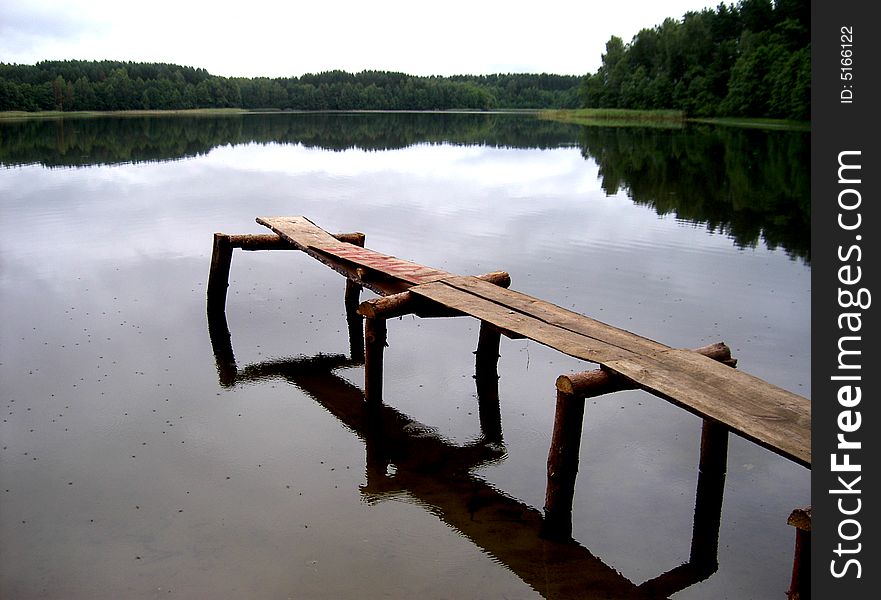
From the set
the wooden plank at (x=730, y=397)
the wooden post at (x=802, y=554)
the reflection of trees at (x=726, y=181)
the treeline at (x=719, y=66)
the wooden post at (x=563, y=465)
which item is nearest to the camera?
the wooden post at (x=802, y=554)

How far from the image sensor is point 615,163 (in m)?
43.5

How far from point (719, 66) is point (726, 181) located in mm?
77333

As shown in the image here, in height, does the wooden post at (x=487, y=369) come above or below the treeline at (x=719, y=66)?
below

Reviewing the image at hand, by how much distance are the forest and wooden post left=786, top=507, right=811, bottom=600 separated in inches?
2761

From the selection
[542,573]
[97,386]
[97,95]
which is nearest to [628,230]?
[97,386]

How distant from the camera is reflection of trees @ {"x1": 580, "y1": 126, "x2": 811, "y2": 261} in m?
24.2

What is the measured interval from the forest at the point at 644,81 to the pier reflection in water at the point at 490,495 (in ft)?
220

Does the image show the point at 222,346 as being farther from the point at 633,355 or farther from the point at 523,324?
the point at 633,355

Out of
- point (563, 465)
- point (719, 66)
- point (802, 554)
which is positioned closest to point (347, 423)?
point (563, 465)

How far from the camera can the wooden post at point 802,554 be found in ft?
18.2

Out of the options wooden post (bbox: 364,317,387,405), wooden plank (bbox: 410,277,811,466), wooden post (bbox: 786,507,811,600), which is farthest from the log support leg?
wooden post (bbox: 786,507,811,600)

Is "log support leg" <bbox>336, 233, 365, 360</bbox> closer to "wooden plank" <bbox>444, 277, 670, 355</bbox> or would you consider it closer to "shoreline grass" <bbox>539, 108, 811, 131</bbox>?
"wooden plank" <bbox>444, 277, 670, 355</bbox>

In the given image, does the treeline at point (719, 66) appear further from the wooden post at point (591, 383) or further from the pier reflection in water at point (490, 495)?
the wooden post at point (591, 383)

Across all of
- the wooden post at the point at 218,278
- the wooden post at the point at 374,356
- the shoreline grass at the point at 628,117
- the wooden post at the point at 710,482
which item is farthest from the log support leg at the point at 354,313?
Answer: the shoreline grass at the point at 628,117
